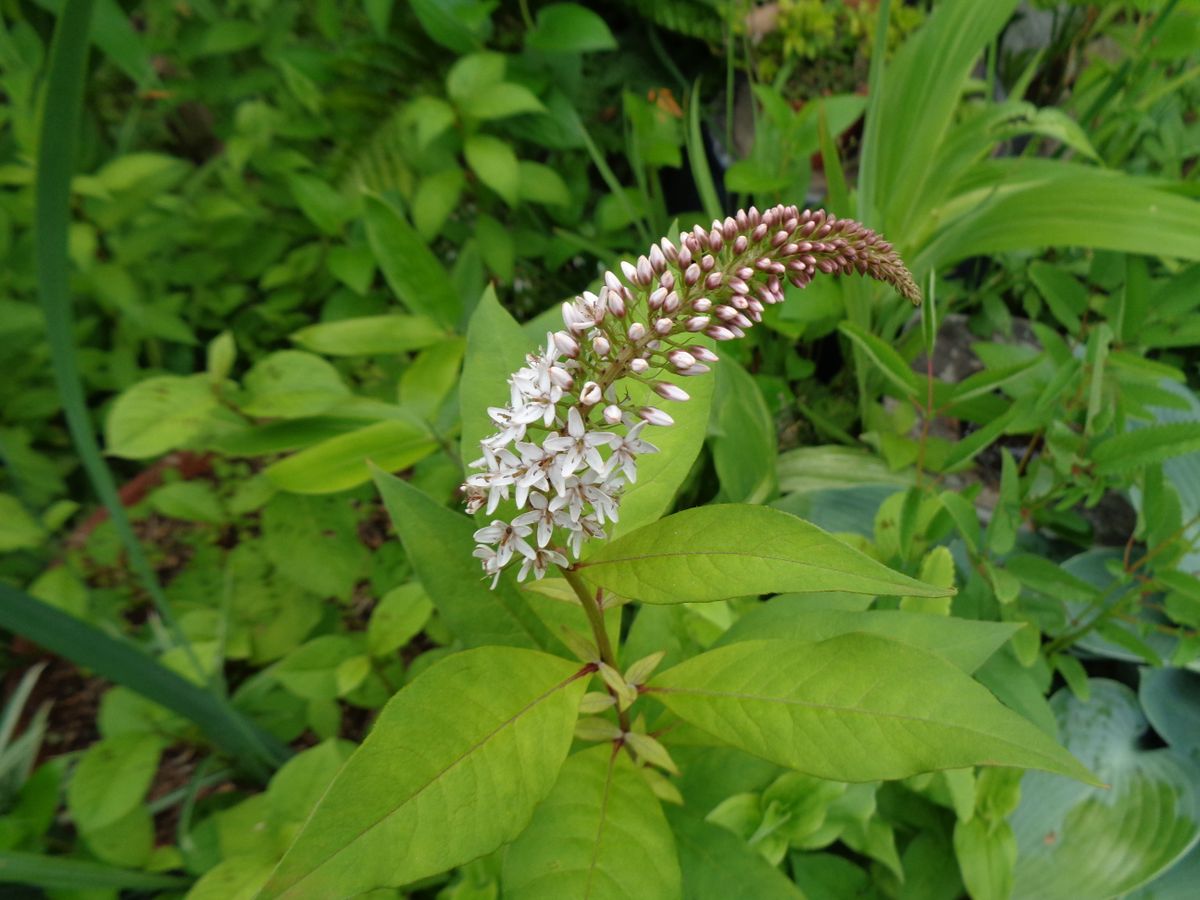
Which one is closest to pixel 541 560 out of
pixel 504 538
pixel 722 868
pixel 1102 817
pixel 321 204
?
pixel 504 538

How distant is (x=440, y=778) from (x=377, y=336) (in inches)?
41.8

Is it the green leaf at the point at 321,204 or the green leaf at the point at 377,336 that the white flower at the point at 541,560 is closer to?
the green leaf at the point at 377,336

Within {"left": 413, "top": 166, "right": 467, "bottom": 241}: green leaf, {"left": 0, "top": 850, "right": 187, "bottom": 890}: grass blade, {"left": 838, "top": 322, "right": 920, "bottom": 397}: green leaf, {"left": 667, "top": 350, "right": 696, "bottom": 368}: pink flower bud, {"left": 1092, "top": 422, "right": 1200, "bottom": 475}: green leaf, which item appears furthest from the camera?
{"left": 413, "top": 166, "right": 467, "bottom": 241}: green leaf

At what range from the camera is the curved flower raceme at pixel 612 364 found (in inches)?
26.1

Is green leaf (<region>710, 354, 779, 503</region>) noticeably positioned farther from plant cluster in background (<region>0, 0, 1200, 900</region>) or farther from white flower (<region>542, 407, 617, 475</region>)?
white flower (<region>542, 407, 617, 475</region>)

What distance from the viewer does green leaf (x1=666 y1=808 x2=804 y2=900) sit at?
89 cm

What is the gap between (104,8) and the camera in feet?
6.11

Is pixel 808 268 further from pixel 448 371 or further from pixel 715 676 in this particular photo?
pixel 448 371

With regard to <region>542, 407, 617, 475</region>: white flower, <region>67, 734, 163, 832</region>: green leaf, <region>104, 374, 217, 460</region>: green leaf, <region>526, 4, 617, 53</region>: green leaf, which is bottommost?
<region>67, 734, 163, 832</region>: green leaf

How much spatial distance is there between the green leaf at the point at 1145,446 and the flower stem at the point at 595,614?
2.81 ft

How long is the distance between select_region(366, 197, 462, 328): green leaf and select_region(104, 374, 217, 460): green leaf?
0.43 m

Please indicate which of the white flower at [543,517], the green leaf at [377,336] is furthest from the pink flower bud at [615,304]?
the green leaf at [377,336]

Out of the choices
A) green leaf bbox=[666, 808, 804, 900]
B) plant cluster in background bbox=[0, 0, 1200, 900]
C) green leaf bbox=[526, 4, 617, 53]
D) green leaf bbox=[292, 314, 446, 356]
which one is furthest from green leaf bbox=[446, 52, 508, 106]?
green leaf bbox=[666, 808, 804, 900]

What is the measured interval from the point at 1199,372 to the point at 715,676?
180 centimetres
